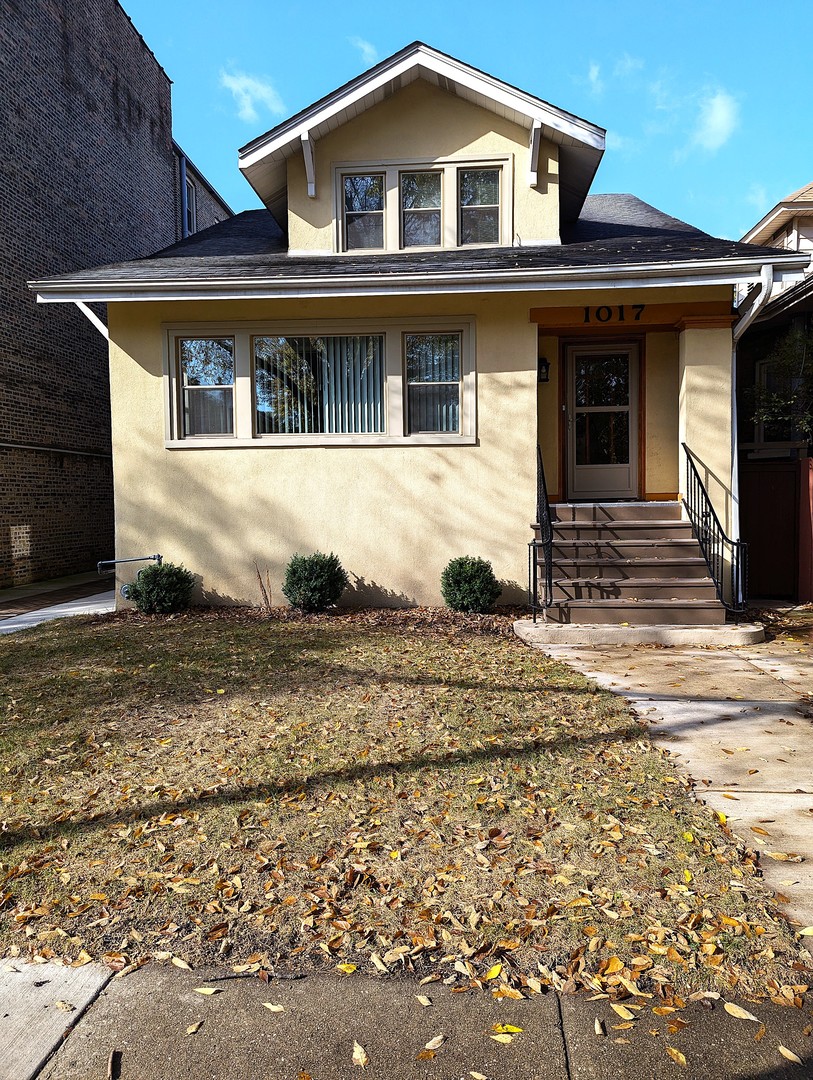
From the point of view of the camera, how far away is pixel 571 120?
30.1 ft

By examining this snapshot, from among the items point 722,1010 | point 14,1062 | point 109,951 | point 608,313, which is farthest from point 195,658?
point 608,313

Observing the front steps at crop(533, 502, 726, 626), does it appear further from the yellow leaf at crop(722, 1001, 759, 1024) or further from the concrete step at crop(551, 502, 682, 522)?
the yellow leaf at crop(722, 1001, 759, 1024)

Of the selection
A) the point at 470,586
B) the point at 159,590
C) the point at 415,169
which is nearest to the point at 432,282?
the point at 415,169

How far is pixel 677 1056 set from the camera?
2.07 m

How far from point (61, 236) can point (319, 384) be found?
8.23 metres

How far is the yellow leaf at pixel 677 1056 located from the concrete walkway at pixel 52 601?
835 cm

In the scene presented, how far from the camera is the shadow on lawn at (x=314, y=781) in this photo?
3492 millimetres

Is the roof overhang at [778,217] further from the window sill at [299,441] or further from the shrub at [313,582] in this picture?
the shrub at [313,582]

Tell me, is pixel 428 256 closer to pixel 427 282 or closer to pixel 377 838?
pixel 427 282

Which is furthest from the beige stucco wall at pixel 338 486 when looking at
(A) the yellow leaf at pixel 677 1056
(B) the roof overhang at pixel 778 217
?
(B) the roof overhang at pixel 778 217

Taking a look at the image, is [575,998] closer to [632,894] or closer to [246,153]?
[632,894]

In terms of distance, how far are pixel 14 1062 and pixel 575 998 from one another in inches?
67.3

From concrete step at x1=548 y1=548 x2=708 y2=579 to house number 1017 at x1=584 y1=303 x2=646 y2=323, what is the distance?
322 cm

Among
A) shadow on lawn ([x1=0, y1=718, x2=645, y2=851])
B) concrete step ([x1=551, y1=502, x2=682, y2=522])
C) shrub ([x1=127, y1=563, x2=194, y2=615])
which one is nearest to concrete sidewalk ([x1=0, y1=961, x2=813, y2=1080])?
shadow on lawn ([x1=0, y1=718, x2=645, y2=851])
